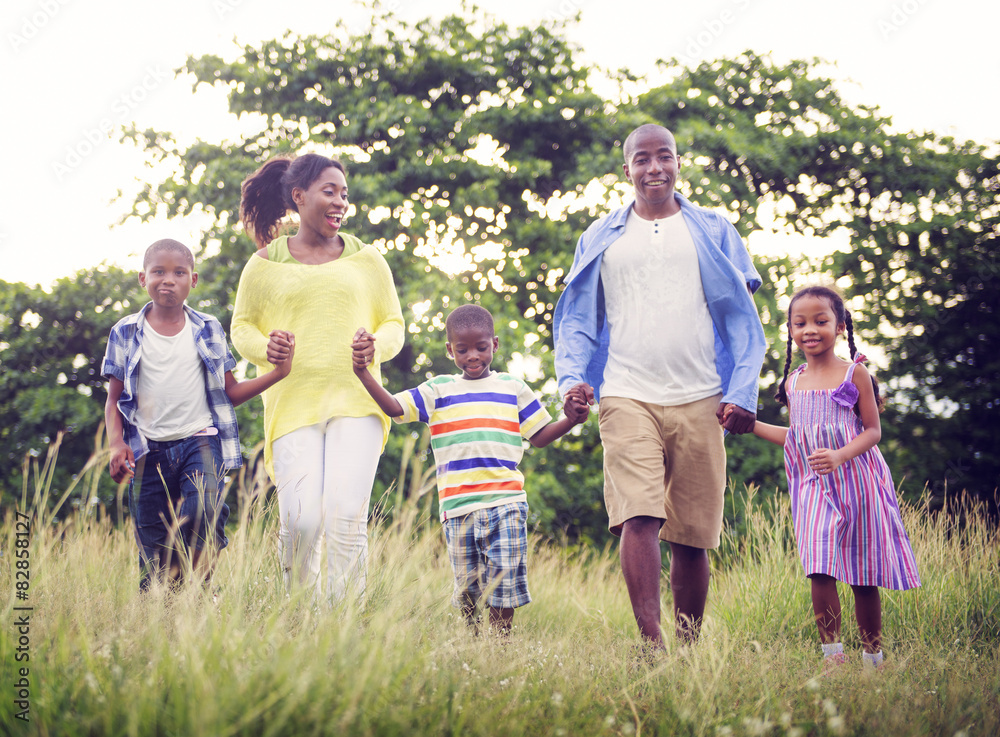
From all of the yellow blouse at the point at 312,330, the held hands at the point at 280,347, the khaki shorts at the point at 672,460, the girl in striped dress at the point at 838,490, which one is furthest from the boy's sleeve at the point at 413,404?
the girl in striped dress at the point at 838,490

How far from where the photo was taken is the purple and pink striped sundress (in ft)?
11.0

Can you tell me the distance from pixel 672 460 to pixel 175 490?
2184mm

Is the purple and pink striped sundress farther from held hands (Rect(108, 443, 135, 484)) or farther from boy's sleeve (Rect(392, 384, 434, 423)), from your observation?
held hands (Rect(108, 443, 135, 484))

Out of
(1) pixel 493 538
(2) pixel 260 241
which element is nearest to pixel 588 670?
(1) pixel 493 538

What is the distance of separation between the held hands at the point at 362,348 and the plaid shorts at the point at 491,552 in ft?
2.74

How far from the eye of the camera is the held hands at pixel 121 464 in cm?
332

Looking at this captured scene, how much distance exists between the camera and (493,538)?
3605 millimetres

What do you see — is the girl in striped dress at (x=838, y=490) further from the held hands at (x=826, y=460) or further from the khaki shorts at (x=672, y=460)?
the khaki shorts at (x=672, y=460)

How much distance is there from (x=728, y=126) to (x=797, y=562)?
19.9 ft

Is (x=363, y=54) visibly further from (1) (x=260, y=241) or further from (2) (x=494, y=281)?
(1) (x=260, y=241)

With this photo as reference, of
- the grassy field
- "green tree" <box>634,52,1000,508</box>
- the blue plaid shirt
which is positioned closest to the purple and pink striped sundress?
the grassy field

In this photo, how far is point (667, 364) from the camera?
3438 millimetres

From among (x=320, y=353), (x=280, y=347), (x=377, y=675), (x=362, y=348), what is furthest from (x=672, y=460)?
(x=377, y=675)

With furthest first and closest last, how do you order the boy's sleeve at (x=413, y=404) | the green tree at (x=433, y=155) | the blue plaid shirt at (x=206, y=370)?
1. the green tree at (x=433, y=155)
2. the boy's sleeve at (x=413, y=404)
3. the blue plaid shirt at (x=206, y=370)
